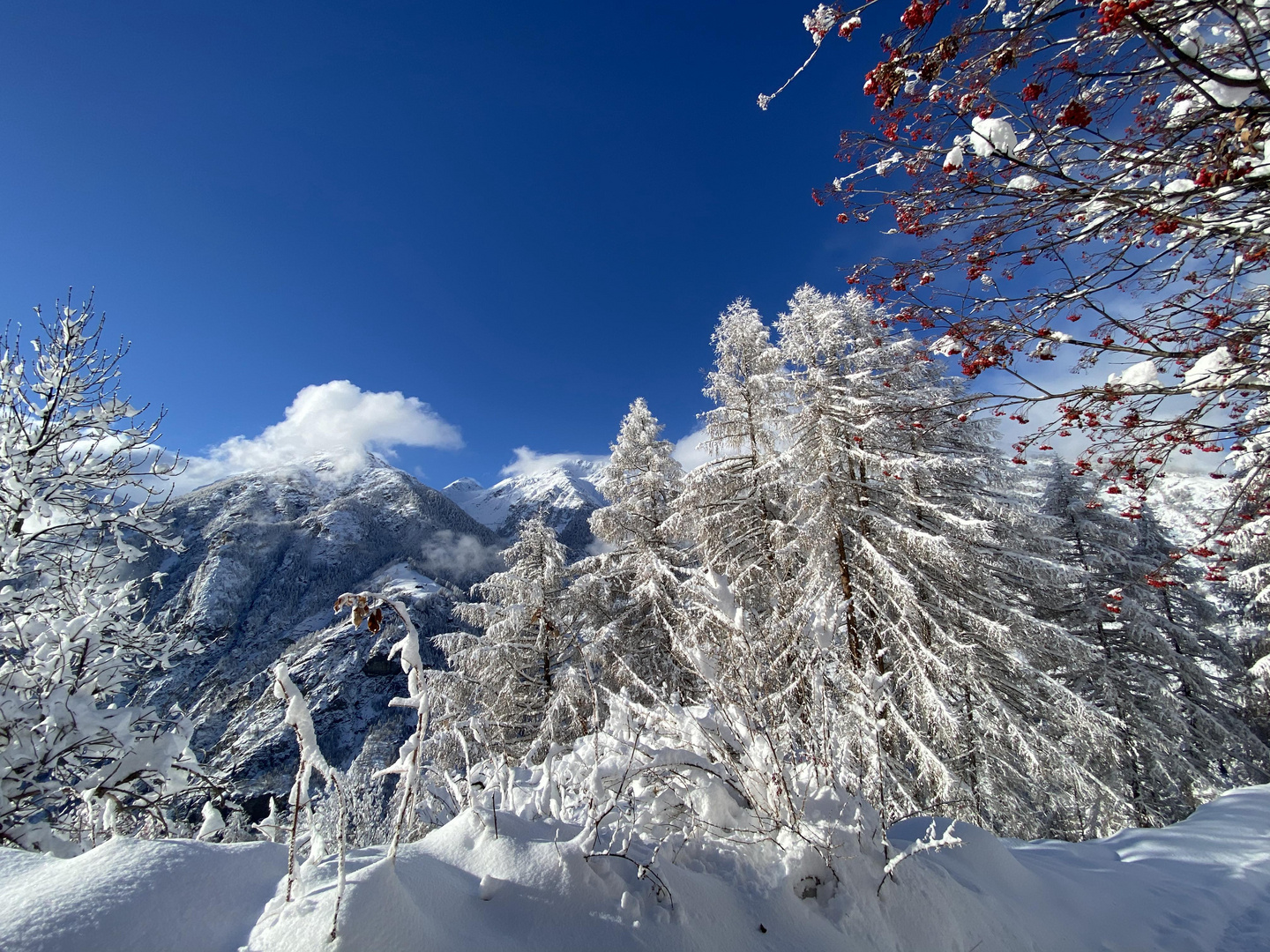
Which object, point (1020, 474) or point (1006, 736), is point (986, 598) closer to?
point (1006, 736)

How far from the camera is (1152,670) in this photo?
1160 cm

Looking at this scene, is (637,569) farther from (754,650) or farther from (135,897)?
(135,897)

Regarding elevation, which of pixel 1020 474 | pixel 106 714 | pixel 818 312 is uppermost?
pixel 818 312

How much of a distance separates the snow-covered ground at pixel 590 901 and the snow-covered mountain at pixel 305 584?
57100mm

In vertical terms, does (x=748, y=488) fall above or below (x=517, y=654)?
above

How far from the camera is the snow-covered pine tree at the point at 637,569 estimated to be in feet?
36.4

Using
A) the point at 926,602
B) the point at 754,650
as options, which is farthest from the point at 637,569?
the point at 754,650

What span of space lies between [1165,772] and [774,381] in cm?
1143

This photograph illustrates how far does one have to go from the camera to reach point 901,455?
901cm

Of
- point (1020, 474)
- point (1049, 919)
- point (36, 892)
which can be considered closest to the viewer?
point (36, 892)

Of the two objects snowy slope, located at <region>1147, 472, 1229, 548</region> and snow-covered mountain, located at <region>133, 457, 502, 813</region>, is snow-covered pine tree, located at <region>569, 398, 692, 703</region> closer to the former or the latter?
snowy slope, located at <region>1147, 472, 1229, 548</region>

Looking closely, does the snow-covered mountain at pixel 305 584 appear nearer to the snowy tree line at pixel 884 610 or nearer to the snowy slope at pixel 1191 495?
the snowy tree line at pixel 884 610

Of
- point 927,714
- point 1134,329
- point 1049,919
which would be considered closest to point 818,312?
point 927,714

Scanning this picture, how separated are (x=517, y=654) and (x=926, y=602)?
345 inches
